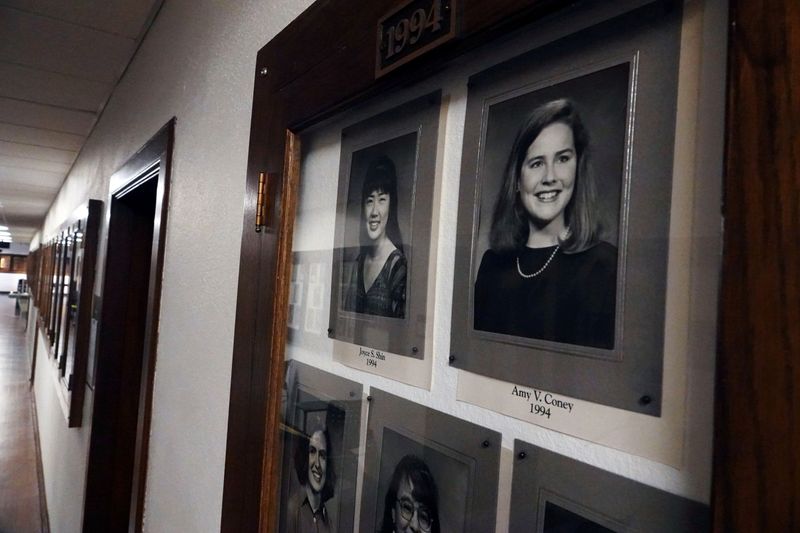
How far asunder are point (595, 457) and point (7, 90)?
3.05 meters

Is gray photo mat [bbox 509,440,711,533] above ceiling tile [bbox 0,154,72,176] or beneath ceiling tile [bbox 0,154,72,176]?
beneath

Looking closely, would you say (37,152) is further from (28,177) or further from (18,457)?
(18,457)

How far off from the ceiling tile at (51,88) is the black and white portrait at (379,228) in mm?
2292

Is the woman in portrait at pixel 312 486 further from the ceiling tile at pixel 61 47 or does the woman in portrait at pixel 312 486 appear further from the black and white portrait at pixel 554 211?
the ceiling tile at pixel 61 47

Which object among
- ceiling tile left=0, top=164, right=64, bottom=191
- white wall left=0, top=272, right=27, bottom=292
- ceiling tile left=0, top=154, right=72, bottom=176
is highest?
ceiling tile left=0, top=154, right=72, bottom=176

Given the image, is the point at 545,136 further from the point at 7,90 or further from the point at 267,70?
the point at 7,90

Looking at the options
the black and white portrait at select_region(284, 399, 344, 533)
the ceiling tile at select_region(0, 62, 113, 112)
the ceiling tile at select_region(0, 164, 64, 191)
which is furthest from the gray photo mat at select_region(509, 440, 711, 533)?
the ceiling tile at select_region(0, 164, 64, 191)

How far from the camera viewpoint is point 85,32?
1.80 metres

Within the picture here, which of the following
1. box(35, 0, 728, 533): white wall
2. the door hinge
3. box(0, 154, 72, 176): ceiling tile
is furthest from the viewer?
box(0, 154, 72, 176): ceiling tile

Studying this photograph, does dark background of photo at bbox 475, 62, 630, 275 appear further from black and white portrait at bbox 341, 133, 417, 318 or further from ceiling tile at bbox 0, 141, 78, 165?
ceiling tile at bbox 0, 141, 78, 165

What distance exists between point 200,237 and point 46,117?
8.24 feet

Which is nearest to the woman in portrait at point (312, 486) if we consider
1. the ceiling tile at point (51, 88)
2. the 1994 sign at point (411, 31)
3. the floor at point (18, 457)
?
the 1994 sign at point (411, 31)

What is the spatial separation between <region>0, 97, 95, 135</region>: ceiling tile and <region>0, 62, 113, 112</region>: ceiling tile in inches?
4.4

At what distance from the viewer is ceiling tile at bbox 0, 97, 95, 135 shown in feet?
8.94
